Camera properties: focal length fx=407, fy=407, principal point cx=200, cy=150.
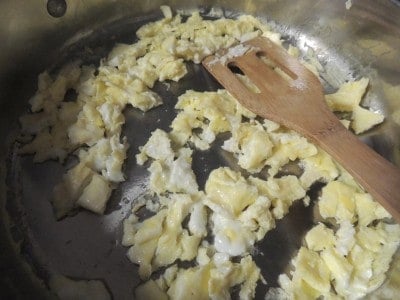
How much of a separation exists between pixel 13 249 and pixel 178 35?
1134 millimetres

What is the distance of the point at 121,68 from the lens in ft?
5.71

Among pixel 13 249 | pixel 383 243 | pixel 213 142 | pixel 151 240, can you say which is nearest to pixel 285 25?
pixel 213 142

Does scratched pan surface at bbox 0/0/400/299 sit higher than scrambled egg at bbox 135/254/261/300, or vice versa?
scratched pan surface at bbox 0/0/400/299

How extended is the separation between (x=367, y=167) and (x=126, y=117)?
929 millimetres

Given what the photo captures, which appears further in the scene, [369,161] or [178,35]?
[178,35]

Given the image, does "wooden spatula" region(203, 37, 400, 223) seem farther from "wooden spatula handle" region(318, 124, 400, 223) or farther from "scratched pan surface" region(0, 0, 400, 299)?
"scratched pan surface" region(0, 0, 400, 299)

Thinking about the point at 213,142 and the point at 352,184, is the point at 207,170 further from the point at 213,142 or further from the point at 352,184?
the point at 352,184

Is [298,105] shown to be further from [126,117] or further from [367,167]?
[126,117]

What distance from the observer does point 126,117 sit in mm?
1659

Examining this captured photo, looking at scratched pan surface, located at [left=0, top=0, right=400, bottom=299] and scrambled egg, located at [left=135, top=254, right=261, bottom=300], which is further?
scratched pan surface, located at [left=0, top=0, right=400, bottom=299]

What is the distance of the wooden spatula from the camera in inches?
52.1

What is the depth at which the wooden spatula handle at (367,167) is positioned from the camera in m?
1.28

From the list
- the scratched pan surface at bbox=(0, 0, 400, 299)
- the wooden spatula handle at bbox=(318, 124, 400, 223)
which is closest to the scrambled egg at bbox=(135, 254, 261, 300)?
the scratched pan surface at bbox=(0, 0, 400, 299)

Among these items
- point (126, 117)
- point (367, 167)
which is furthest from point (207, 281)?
point (126, 117)
